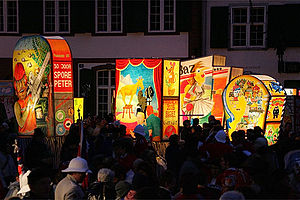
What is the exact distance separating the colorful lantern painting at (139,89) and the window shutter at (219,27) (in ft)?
33.2

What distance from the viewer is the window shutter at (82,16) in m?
24.7

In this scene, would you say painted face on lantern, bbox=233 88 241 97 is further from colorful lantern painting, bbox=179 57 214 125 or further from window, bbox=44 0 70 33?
window, bbox=44 0 70 33

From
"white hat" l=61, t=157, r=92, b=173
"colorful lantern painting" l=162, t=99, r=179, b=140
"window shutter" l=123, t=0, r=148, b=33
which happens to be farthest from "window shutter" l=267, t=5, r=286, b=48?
"white hat" l=61, t=157, r=92, b=173

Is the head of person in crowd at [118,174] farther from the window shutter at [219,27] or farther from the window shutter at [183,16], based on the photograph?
the window shutter at [219,27]

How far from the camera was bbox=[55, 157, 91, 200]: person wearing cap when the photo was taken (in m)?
6.43

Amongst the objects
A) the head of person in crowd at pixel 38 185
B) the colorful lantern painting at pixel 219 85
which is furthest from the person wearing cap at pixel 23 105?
the head of person in crowd at pixel 38 185

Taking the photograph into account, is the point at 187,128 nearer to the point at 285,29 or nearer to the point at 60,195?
the point at 60,195

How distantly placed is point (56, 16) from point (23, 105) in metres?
11.5

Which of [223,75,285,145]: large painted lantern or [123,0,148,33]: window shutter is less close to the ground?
[123,0,148,33]: window shutter

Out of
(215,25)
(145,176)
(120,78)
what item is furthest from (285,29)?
(145,176)

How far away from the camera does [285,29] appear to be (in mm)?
23781

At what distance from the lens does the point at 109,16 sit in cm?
2477

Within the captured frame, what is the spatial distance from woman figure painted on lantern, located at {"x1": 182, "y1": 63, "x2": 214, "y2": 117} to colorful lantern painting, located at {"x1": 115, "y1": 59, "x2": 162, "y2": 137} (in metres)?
2.70

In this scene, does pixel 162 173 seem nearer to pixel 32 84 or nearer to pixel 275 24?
pixel 32 84
